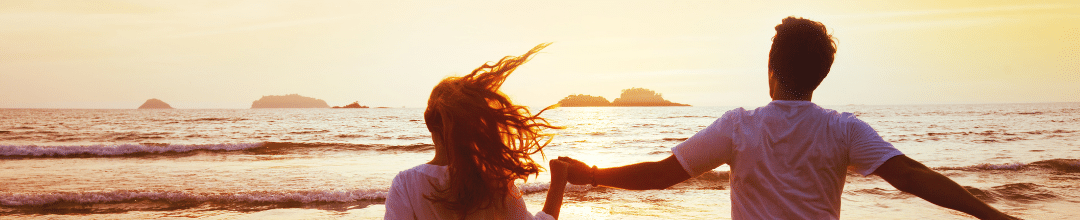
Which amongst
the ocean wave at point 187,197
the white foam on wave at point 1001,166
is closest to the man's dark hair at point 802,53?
the ocean wave at point 187,197

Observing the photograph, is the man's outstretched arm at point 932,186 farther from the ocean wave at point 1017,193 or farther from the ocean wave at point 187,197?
the ocean wave at point 1017,193

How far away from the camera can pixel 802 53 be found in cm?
206

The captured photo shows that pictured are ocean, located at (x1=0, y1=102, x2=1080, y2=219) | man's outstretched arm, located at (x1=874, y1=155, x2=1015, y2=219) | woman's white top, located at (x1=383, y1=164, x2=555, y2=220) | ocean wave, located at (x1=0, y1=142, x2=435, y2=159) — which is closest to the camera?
man's outstretched arm, located at (x1=874, y1=155, x2=1015, y2=219)

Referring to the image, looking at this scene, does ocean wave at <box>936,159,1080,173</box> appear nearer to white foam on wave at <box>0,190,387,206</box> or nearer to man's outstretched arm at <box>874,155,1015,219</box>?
white foam on wave at <box>0,190,387,206</box>

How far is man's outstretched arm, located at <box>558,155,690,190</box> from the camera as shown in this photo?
8.05 feet

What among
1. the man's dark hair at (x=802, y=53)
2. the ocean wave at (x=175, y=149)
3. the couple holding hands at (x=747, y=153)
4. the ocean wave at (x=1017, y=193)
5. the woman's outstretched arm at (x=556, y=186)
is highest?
the man's dark hair at (x=802, y=53)

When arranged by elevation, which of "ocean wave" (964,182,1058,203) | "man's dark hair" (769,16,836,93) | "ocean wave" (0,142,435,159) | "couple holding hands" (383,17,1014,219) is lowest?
"ocean wave" (0,142,435,159)

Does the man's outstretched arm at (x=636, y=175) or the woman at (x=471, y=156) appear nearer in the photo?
the woman at (x=471, y=156)

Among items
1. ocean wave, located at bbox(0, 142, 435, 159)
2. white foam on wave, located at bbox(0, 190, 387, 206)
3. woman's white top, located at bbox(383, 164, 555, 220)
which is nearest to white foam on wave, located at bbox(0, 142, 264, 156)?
ocean wave, located at bbox(0, 142, 435, 159)

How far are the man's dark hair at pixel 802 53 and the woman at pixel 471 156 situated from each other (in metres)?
0.95

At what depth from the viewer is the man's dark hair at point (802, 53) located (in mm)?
2059

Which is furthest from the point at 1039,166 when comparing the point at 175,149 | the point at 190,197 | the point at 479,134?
the point at 175,149

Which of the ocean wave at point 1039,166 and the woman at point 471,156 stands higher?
the woman at point 471,156

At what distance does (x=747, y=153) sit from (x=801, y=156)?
0.59 feet
